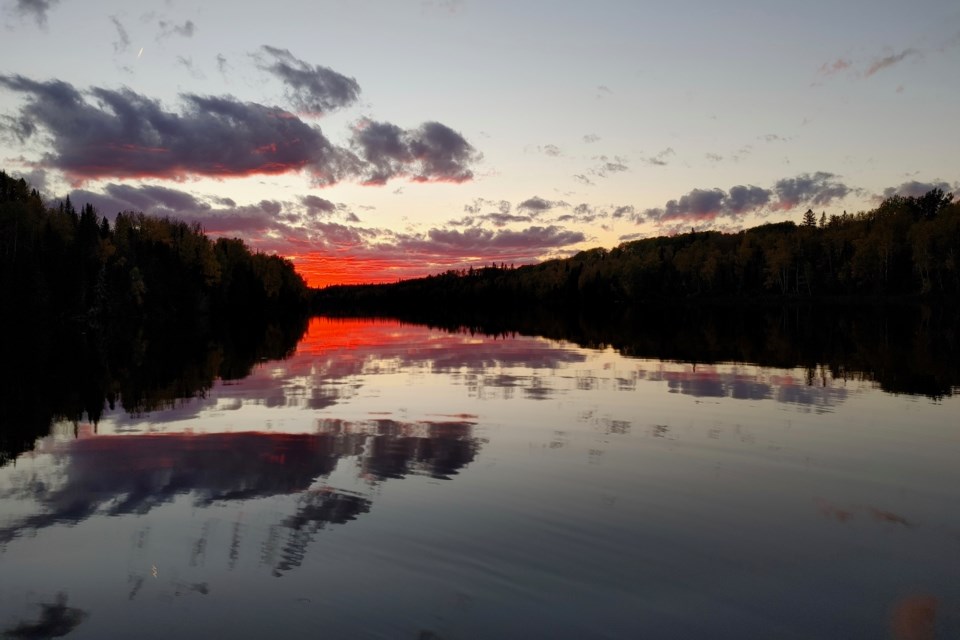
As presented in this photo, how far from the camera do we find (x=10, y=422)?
19406mm

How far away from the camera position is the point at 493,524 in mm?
10023

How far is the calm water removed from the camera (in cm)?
723

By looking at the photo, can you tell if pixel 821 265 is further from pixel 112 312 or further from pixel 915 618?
pixel 915 618

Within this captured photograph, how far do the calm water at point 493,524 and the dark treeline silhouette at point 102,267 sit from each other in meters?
69.3

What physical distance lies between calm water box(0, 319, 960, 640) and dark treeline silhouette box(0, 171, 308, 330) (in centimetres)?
6926

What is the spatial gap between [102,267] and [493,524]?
94.5 m

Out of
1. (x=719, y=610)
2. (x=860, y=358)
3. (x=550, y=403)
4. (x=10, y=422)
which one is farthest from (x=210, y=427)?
(x=860, y=358)

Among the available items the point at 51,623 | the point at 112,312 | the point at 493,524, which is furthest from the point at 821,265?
the point at 51,623

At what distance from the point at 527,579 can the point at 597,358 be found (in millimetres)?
29465

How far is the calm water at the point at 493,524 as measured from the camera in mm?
7230

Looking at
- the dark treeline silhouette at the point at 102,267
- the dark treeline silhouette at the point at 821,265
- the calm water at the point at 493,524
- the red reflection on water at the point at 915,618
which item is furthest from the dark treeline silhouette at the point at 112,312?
the dark treeline silhouette at the point at 821,265

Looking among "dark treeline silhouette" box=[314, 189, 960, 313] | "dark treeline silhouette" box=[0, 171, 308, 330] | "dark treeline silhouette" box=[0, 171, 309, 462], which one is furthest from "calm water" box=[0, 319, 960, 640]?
"dark treeline silhouette" box=[314, 189, 960, 313]

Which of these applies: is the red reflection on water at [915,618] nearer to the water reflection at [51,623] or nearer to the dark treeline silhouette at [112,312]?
the water reflection at [51,623]

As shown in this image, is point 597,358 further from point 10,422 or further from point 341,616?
point 341,616
